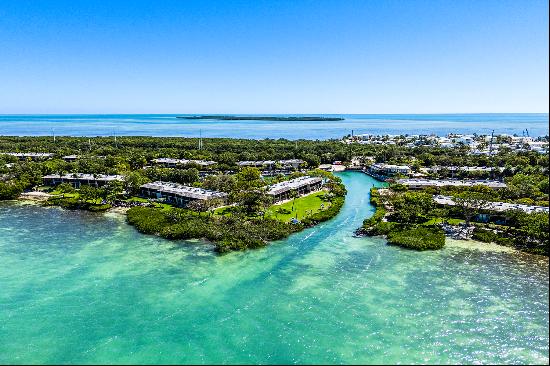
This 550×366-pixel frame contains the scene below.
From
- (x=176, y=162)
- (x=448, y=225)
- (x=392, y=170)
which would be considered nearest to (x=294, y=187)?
(x=448, y=225)

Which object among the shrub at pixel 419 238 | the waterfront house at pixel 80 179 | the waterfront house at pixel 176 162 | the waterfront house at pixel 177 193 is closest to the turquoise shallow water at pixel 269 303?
the shrub at pixel 419 238

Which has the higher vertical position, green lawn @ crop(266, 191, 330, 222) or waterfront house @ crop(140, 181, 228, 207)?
waterfront house @ crop(140, 181, 228, 207)

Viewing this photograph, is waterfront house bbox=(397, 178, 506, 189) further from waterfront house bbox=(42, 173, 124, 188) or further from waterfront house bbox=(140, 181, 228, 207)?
waterfront house bbox=(42, 173, 124, 188)

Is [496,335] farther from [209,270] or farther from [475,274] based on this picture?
[209,270]

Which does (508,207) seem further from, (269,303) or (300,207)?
(269,303)

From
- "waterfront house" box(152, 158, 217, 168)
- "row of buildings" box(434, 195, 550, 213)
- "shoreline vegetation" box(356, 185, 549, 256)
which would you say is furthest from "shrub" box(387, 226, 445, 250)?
"waterfront house" box(152, 158, 217, 168)

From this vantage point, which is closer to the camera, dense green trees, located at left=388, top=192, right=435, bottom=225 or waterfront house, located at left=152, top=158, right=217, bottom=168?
dense green trees, located at left=388, top=192, right=435, bottom=225

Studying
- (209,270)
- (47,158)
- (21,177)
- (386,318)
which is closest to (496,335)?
(386,318)
